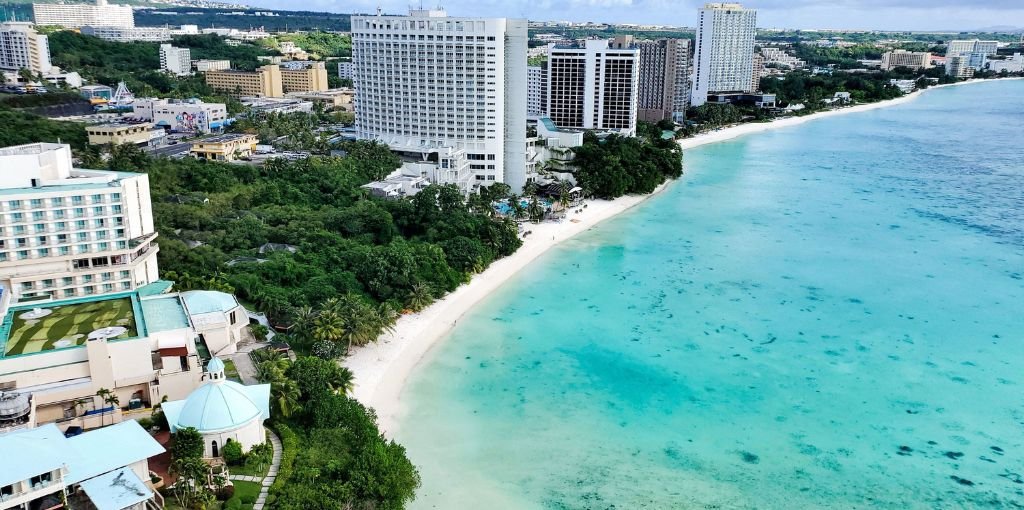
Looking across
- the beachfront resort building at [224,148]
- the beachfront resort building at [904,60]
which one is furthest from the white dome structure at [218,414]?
the beachfront resort building at [904,60]

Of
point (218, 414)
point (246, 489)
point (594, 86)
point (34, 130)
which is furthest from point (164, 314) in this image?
point (594, 86)

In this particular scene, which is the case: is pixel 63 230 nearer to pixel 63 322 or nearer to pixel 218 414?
pixel 63 322

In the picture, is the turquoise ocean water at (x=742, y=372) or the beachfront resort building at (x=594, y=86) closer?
the turquoise ocean water at (x=742, y=372)

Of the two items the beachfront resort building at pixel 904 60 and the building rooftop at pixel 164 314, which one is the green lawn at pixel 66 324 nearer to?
the building rooftop at pixel 164 314

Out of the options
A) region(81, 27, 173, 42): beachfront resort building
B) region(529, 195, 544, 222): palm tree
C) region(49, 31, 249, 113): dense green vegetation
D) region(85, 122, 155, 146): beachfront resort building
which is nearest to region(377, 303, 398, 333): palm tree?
region(529, 195, 544, 222): palm tree

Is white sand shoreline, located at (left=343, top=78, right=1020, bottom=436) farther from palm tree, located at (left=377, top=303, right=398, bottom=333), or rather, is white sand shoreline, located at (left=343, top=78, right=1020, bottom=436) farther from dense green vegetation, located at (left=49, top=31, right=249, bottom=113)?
dense green vegetation, located at (left=49, top=31, right=249, bottom=113)

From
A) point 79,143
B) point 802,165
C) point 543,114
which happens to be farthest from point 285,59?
point 802,165
